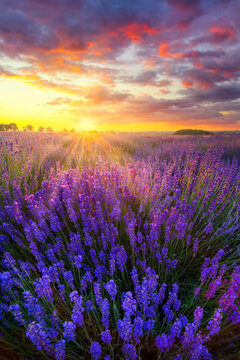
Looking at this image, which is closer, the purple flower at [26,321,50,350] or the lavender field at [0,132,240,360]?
the purple flower at [26,321,50,350]

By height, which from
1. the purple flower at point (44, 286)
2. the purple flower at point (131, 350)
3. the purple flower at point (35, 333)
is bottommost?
the purple flower at point (131, 350)

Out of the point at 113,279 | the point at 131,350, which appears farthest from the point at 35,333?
the point at 113,279

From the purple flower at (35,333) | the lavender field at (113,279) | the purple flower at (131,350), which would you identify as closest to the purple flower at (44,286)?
the lavender field at (113,279)

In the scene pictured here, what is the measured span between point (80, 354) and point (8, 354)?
1.38 ft

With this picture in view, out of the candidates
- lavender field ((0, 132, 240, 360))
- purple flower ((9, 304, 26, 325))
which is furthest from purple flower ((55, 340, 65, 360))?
purple flower ((9, 304, 26, 325))

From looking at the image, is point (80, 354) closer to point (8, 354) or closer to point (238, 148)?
point (8, 354)

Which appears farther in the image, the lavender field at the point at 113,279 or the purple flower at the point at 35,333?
the lavender field at the point at 113,279

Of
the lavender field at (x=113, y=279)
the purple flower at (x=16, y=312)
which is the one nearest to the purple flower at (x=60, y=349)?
the lavender field at (x=113, y=279)

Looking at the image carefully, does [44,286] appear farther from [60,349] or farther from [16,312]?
[60,349]

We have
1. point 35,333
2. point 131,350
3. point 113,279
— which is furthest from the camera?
point 113,279

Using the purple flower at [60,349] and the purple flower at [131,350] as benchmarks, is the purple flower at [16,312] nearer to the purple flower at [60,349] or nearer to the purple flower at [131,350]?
the purple flower at [60,349]

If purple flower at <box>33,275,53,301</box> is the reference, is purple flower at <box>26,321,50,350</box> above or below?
below

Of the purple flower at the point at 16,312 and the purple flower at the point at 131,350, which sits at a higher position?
the purple flower at the point at 16,312

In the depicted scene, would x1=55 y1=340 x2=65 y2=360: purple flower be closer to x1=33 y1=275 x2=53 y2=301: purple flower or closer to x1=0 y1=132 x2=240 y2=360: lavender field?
x1=0 y1=132 x2=240 y2=360: lavender field
